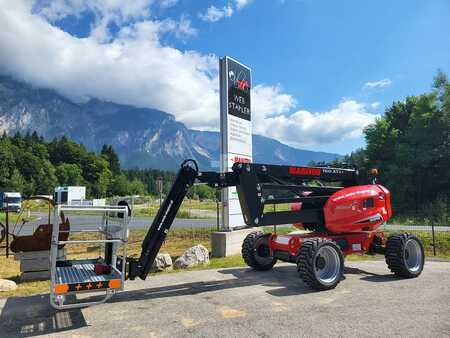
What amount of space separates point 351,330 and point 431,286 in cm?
359

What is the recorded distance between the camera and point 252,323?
5895 millimetres

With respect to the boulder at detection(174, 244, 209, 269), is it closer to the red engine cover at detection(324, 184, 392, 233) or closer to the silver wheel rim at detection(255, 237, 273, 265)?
the silver wheel rim at detection(255, 237, 273, 265)

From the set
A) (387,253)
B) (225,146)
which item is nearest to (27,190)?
(225,146)

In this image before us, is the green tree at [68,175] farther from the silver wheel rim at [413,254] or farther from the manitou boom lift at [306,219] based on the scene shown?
the silver wheel rim at [413,254]

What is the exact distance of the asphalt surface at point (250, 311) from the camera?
18.4 ft

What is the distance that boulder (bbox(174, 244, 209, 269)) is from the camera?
37.0 feet

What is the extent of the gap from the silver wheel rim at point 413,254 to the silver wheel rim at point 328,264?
2.24 meters

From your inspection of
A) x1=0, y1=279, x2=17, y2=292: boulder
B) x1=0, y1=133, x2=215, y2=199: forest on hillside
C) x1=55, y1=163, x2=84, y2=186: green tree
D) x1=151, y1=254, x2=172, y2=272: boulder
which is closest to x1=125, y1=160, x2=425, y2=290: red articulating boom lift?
x1=151, y1=254, x2=172, y2=272: boulder

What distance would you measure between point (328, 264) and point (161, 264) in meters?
4.67

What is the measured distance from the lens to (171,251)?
52.1 feet

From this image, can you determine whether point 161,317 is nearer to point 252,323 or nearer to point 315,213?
Answer: point 252,323

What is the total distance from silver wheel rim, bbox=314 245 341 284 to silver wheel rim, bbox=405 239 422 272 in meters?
2.24

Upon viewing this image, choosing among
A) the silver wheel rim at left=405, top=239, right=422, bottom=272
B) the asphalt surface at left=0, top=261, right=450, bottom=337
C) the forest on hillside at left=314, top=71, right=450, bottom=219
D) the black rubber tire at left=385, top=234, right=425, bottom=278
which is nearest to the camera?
the asphalt surface at left=0, top=261, right=450, bottom=337

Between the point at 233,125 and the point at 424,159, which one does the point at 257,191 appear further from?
the point at 424,159
